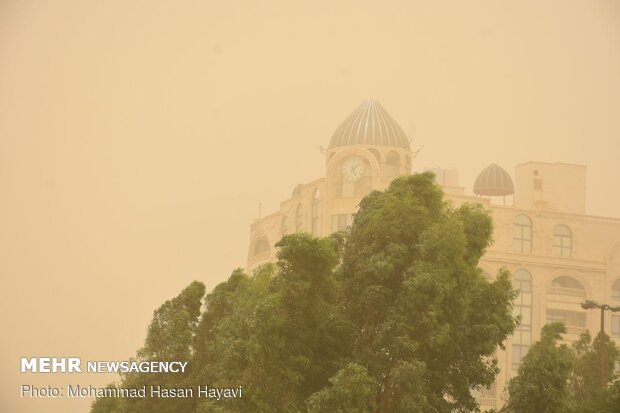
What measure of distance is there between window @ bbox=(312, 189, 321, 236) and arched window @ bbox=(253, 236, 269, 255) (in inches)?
396

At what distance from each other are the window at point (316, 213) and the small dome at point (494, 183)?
13688 mm

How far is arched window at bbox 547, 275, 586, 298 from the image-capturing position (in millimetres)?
111438

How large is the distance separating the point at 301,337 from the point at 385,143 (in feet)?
233

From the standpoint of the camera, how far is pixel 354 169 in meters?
108

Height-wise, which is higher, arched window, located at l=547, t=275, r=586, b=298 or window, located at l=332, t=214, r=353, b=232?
window, located at l=332, t=214, r=353, b=232

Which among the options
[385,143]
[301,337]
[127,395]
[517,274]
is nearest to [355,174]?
[385,143]

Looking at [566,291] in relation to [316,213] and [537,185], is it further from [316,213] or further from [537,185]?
[316,213]

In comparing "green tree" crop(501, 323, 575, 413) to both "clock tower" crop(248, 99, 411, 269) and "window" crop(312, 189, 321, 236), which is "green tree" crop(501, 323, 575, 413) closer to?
"clock tower" crop(248, 99, 411, 269)

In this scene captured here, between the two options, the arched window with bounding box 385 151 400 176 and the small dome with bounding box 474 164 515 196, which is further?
the small dome with bounding box 474 164 515 196

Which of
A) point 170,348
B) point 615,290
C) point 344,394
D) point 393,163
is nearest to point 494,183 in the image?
point 393,163

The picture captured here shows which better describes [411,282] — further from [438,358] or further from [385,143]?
[385,143]

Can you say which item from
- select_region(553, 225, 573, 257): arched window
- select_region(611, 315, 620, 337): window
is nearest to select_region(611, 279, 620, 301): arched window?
select_region(611, 315, 620, 337): window

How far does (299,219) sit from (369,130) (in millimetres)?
10273

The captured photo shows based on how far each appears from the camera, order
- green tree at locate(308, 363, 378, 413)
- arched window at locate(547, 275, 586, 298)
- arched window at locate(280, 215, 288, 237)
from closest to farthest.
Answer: green tree at locate(308, 363, 378, 413) < arched window at locate(547, 275, 586, 298) < arched window at locate(280, 215, 288, 237)
